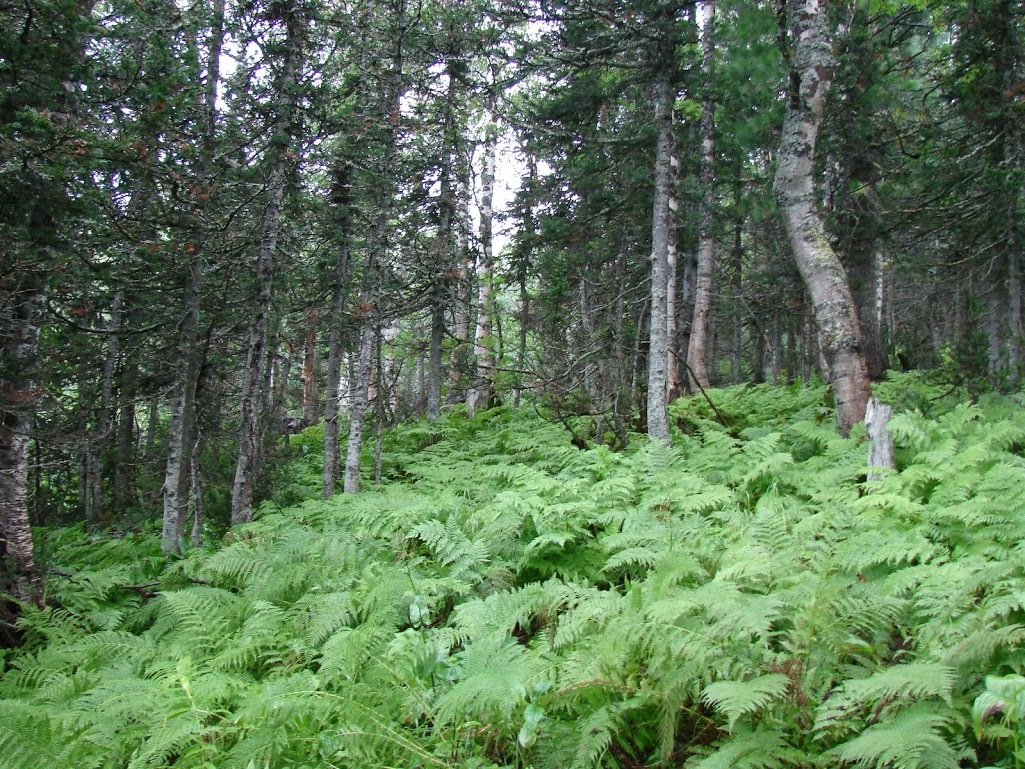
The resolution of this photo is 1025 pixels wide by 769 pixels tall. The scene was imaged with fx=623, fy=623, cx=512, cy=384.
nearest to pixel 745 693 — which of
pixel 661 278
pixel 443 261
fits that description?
pixel 661 278

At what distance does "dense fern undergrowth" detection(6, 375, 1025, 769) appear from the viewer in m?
2.62

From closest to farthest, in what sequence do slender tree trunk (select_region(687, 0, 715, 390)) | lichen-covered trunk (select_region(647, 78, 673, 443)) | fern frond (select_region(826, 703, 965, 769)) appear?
fern frond (select_region(826, 703, 965, 769)), lichen-covered trunk (select_region(647, 78, 673, 443)), slender tree trunk (select_region(687, 0, 715, 390))

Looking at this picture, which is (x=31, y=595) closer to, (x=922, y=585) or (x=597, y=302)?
(x=922, y=585)

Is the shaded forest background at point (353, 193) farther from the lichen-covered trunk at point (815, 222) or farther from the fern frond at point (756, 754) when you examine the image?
the fern frond at point (756, 754)

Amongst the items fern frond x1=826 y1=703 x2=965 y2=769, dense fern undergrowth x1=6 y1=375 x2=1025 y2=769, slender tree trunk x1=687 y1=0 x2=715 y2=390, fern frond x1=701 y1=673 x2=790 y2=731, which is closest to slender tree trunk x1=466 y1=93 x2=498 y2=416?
slender tree trunk x1=687 y1=0 x2=715 y2=390

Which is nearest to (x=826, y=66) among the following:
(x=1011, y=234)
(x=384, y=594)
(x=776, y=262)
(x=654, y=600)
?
(x=1011, y=234)

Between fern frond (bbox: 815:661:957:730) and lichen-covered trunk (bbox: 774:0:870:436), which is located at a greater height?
lichen-covered trunk (bbox: 774:0:870:436)

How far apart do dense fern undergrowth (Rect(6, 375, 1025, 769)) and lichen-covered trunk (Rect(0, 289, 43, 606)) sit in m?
0.47

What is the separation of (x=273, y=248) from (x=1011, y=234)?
1168cm

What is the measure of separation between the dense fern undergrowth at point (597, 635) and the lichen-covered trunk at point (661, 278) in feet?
6.79

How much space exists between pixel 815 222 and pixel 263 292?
300 inches

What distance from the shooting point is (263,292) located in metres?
9.43

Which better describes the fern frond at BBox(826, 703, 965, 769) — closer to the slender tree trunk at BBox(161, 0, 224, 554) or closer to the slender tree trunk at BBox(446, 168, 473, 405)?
the slender tree trunk at BBox(161, 0, 224, 554)

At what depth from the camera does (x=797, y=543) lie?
13.2ft
